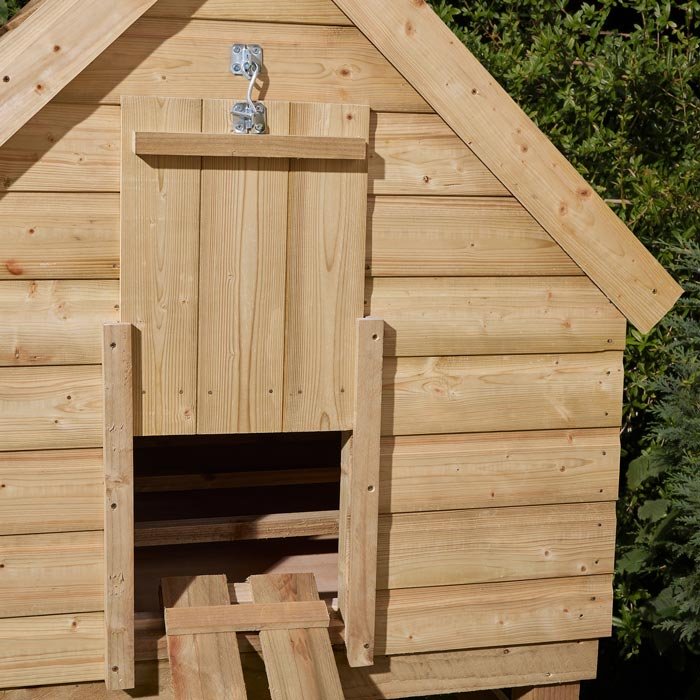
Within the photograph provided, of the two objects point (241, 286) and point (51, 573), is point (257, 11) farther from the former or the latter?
point (51, 573)

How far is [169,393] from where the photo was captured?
9.61 feet

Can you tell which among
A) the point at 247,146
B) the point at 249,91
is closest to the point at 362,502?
the point at 247,146

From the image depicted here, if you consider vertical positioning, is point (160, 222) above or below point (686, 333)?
above

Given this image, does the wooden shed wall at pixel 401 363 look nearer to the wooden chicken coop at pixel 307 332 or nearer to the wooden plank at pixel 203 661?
the wooden chicken coop at pixel 307 332

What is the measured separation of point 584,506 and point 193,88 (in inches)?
68.5

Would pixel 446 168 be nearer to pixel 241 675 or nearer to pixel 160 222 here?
pixel 160 222

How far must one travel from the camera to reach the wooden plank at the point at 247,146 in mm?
2754

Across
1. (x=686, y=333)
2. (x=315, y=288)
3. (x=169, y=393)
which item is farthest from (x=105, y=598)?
(x=686, y=333)

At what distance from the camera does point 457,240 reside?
308cm

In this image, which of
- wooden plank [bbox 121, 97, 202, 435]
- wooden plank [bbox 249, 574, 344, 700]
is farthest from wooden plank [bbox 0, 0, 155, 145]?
wooden plank [bbox 249, 574, 344, 700]

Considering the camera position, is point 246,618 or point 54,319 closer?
point 54,319

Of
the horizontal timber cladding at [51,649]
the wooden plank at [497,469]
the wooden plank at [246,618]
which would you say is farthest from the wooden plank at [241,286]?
the horizontal timber cladding at [51,649]

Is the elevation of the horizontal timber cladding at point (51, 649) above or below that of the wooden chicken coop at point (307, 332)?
below

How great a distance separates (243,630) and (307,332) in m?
0.87
